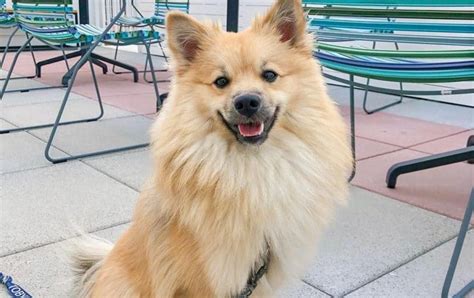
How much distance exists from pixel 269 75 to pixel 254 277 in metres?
0.60

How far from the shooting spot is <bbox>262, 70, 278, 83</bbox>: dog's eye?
5.02 ft

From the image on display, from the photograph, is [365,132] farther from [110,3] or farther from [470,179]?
[110,3]

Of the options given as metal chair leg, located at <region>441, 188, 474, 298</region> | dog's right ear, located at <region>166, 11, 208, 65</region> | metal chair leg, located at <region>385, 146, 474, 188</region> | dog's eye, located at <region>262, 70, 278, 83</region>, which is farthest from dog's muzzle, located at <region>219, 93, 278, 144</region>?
metal chair leg, located at <region>385, 146, 474, 188</region>

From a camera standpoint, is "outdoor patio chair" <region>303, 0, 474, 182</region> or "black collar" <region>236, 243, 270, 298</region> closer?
"black collar" <region>236, 243, 270, 298</region>

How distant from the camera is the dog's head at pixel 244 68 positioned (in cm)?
146

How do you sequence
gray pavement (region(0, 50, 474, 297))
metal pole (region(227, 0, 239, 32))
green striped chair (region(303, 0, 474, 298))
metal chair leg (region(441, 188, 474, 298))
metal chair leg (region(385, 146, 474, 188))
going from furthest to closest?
1. metal pole (region(227, 0, 239, 32))
2. metal chair leg (region(385, 146, 474, 188))
3. green striped chair (region(303, 0, 474, 298))
4. gray pavement (region(0, 50, 474, 297))
5. metal chair leg (region(441, 188, 474, 298))

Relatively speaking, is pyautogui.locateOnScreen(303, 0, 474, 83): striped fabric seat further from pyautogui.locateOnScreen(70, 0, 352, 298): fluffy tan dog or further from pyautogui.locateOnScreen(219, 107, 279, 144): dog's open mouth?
pyautogui.locateOnScreen(219, 107, 279, 144): dog's open mouth

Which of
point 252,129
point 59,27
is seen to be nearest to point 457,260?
point 252,129

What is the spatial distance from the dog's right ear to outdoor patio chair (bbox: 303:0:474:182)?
0.61 m

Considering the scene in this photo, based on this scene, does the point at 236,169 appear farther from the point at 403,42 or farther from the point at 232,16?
the point at 232,16

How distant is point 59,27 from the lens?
3828 mm

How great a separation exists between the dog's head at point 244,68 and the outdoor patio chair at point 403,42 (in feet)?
1.53

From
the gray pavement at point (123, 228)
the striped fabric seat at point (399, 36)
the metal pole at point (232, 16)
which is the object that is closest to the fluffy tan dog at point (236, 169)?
the gray pavement at point (123, 228)

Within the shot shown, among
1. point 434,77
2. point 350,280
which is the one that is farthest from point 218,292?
point 434,77
